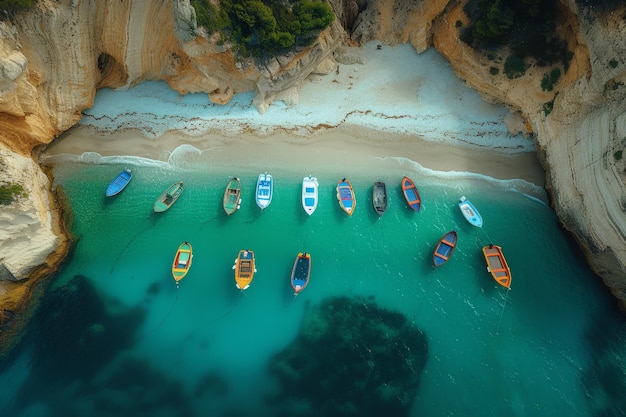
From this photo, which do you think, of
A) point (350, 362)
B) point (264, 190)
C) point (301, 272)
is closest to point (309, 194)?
point (264, 190)

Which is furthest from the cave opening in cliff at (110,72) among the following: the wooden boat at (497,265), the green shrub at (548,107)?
the green shrub at (548,107)

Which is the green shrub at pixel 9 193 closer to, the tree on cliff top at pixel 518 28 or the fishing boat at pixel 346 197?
the fishing boat at pixel 346 197

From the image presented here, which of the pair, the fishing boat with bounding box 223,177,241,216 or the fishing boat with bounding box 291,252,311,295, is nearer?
the fishing boat with bounding box 291,252,311,295

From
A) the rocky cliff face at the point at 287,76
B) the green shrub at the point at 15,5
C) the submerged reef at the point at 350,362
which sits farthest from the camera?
the submerged reef at the point at 350,362

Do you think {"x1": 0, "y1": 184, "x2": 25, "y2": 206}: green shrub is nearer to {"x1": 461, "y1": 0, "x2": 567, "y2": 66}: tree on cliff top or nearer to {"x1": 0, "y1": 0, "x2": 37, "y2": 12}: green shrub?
{"x1": 0, "y1": 0, "x2": 37, "y2": 12}: green shrub

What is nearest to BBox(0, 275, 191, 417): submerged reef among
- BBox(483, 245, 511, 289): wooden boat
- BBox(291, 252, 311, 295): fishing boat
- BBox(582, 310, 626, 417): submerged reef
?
BBox(291, 252, 311, 295): fishing boat

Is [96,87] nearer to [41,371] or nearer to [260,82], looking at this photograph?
[260,82]
